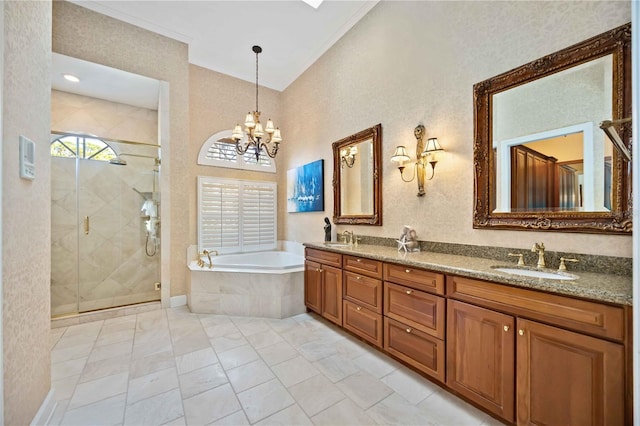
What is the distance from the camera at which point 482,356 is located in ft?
5.03

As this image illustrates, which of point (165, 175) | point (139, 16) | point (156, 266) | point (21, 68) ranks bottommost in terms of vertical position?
point (156, 266)

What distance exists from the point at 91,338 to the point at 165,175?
6.58 ft

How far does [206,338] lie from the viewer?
8.46ft

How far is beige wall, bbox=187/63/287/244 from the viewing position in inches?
157

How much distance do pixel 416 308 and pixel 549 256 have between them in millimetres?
934

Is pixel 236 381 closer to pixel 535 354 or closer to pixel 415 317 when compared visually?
pixel 415 317

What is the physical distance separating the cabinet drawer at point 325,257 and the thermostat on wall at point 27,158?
90.1 inches

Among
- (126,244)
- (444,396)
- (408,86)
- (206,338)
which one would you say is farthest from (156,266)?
(408,86)

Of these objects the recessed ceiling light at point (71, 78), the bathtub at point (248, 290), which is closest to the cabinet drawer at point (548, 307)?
the bathtub at point (248, 290)

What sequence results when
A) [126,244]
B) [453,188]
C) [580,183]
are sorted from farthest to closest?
[126,244] < [453,188] < [580,183]

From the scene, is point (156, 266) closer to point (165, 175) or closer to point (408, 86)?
point (165, 175)

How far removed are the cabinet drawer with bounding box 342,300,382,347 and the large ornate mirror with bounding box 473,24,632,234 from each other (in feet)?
3.93

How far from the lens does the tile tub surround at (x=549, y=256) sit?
143 centimetres

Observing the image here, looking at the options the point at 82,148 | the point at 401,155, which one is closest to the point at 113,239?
the point at 82,148
